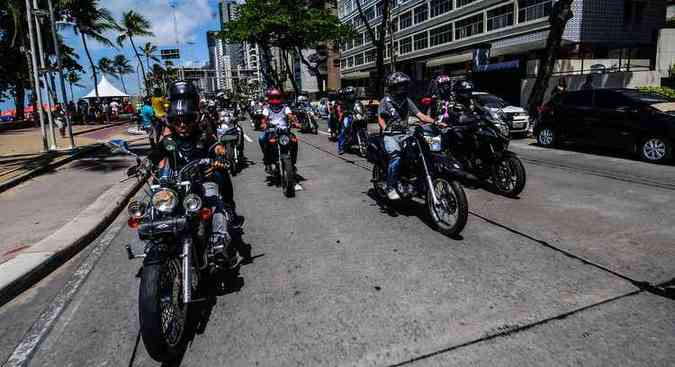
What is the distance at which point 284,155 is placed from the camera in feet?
26.2

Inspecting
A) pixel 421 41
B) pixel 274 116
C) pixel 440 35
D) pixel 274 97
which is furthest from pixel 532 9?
pixel 274 116

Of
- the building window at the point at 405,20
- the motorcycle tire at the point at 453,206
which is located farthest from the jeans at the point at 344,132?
the building window at the point at 405,20

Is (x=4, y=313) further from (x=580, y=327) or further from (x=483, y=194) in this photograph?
(x=483, y=194)

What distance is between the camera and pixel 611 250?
177 inches

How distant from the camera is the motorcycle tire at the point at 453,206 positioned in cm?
489

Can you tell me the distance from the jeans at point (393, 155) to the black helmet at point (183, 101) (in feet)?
8.99

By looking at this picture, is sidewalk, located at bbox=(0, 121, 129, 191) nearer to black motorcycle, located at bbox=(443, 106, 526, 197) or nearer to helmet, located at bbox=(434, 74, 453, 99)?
black motorcycle, located at bbox=(443, 106, 526, 197)

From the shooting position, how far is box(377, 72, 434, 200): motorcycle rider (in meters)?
6.05

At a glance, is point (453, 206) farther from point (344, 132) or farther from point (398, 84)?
point (344, 132)

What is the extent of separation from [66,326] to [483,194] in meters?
6.15

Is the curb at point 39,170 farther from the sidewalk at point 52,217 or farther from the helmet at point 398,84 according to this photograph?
the helmet at point 398,84

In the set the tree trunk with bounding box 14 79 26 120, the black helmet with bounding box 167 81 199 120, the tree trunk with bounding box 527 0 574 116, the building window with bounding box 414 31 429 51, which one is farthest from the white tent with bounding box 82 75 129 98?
the black helmet with bounding box 167 81 199 120

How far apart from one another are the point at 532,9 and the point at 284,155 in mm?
31937

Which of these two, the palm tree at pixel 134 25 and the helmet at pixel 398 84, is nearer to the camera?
the helmet at pixel 398 84
